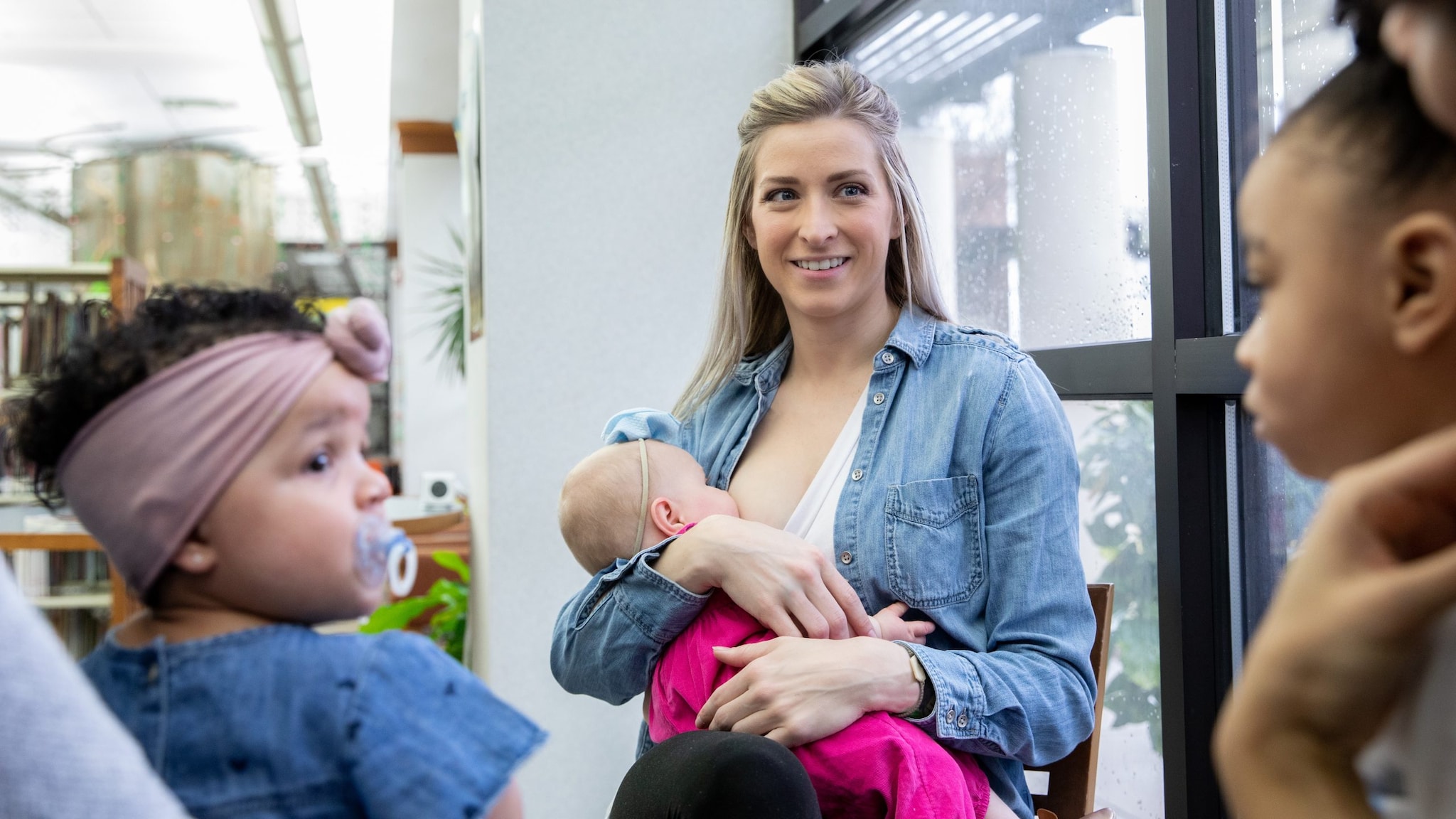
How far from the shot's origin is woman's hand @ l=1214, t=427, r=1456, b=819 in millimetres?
Answer: 431

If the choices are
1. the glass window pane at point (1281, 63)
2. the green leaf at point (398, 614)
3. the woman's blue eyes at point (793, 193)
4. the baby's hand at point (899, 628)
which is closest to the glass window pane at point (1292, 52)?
the glass window pane at point (1281, 63)

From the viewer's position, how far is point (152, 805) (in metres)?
0.58

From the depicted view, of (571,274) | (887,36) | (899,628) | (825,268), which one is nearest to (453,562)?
(571,274)

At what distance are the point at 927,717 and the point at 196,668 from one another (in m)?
0.83

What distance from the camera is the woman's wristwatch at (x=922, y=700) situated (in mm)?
1258

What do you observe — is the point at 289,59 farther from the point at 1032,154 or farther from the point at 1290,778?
the point at 1290,778

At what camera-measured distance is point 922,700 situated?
4.14 ft

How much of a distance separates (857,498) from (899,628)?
0.19 m

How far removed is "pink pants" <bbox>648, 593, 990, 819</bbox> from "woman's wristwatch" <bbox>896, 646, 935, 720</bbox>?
0.05 feet

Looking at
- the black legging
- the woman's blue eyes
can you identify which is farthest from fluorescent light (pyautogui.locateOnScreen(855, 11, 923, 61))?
the black legging

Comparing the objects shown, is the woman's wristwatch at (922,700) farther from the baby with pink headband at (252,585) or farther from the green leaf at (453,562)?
the green leaf at (453,562)

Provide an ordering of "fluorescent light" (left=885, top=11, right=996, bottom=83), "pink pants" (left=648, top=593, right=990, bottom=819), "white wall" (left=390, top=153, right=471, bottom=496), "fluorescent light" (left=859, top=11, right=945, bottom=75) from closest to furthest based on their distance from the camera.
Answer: "pink pants" (left=648, top=593, right=990, bottom=819) < "fluorescent light" (left=885, top=11, right=996, bottom=83) < "fluorescent light" (left=859, top=11, right=945, bottom=75) < "white wall" (left=390, top=153, right=471, bottom=496)

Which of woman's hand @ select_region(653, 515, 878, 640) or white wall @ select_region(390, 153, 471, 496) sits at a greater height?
white wall @ select_region(390, 153, 471, 496)

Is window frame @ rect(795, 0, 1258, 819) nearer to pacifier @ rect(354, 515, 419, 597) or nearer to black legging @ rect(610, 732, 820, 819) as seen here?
black legging @ rect(610, 732, 820, 819)
